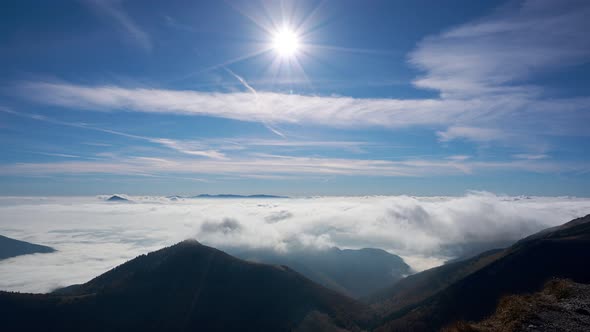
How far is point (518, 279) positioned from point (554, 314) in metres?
208

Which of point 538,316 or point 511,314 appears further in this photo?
point 511,314

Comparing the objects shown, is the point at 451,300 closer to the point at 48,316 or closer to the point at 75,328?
the point at 75,328

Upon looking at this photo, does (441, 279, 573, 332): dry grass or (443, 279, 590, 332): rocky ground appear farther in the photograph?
(441, 279, 573, 332): dry grass

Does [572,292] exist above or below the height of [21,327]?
above

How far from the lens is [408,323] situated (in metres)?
195

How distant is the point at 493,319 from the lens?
27.7 metres

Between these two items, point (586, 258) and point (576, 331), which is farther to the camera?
point (586, 258)

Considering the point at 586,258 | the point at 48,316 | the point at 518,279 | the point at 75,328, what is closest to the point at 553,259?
the point at 586,258

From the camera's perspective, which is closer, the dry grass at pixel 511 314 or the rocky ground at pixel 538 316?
the rocky ground at pixel 538 316

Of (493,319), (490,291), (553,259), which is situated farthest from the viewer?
(553,259)

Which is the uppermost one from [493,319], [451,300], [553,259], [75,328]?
[493,319]

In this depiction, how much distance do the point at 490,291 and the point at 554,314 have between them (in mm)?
196073

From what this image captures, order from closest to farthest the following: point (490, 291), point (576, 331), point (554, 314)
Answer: point (576, 331) < point (554, 314) < point (490, 291)

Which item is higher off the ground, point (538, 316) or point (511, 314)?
point (538, 316)
